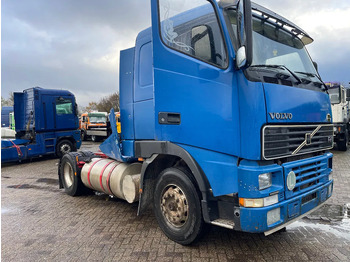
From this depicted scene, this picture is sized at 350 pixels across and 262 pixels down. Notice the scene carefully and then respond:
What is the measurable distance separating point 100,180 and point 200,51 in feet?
10.4

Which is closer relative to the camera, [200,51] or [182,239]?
[200,51]

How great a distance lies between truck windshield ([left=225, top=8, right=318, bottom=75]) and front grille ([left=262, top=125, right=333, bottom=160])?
791 millimetres

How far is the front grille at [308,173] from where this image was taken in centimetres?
317

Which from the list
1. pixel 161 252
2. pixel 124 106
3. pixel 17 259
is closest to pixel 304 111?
pixel 161 252

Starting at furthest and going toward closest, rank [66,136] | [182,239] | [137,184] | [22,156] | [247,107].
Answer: [66,136] < [22,156] < [137,184] < [182,239] < [247,107]

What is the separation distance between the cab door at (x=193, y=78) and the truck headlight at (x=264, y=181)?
0.41 m

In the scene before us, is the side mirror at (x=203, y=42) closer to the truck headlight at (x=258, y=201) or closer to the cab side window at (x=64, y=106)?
the truck headlight at (x=258, y=201)

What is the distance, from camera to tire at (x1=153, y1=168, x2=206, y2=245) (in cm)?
338

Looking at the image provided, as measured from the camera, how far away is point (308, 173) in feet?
11.3

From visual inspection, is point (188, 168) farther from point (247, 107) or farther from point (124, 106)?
point (124, 106)

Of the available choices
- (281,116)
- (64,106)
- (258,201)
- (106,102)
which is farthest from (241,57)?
(106,102)

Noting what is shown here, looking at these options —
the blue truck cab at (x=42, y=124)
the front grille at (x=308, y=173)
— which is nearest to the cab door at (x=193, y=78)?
the front grille at (x=308, y=173)

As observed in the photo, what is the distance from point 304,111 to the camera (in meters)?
3.35

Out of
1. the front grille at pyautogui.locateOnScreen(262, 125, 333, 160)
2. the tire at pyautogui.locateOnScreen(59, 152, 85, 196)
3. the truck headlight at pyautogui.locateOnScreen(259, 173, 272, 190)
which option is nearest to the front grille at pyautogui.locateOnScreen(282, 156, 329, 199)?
the front grille at pyautogui.locateOnScreen(262, 125, 333, 160)
